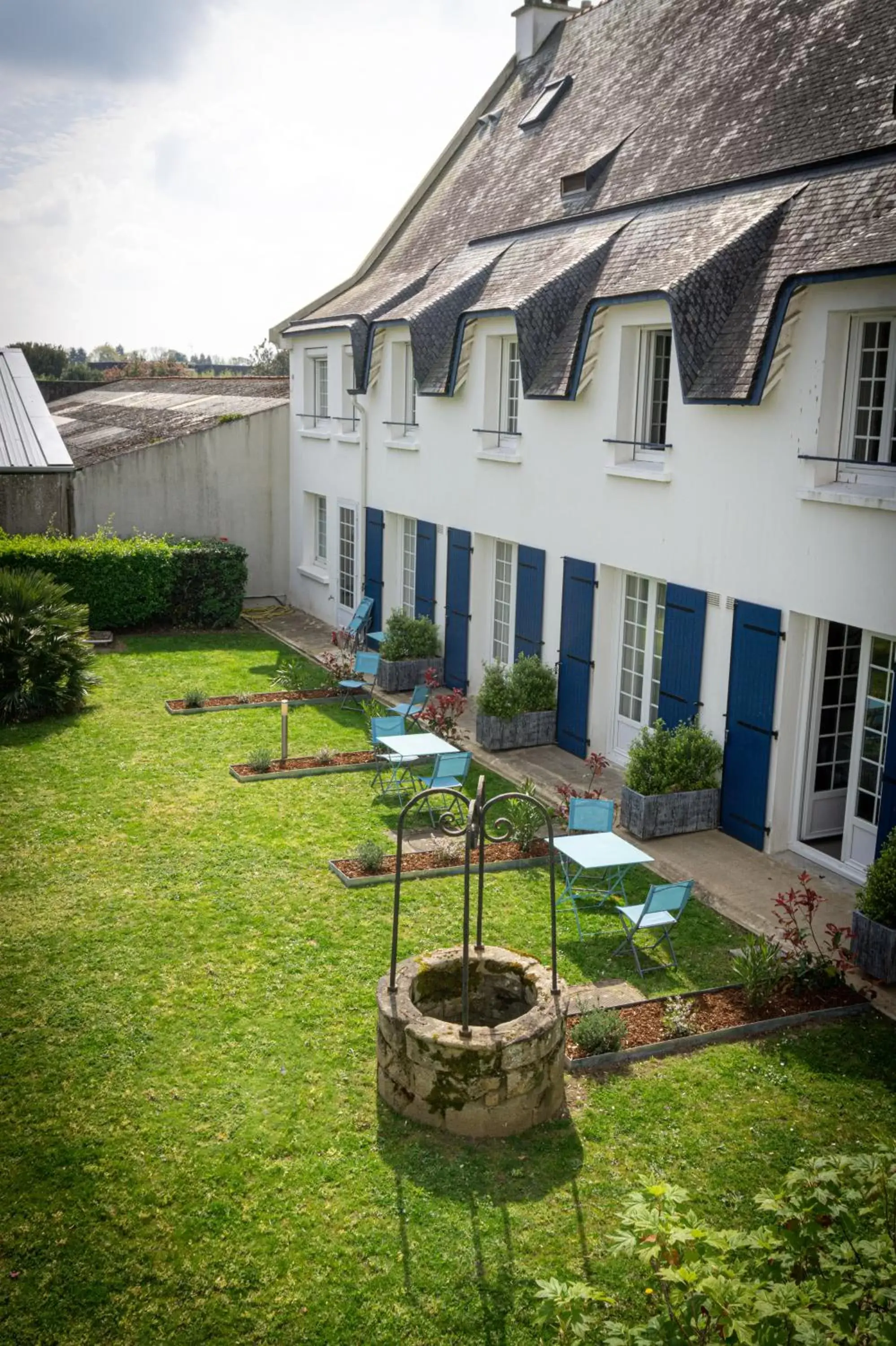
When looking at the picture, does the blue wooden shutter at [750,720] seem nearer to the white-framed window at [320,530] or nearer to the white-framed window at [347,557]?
the white-framed window at [347,557]

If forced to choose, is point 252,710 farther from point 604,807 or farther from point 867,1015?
point 867,1015

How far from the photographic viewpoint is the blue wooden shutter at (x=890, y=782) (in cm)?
993

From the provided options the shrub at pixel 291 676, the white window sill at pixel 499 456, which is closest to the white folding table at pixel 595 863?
the white window sill at pixel 499 456

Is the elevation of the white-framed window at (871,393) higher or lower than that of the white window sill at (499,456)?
higher

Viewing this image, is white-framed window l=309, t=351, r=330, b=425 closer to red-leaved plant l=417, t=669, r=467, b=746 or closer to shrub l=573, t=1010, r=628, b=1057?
red-leaved plant l=417, t=669, r=467, b=746

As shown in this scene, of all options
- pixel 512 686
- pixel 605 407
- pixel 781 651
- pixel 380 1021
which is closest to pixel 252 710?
pixel 512 686

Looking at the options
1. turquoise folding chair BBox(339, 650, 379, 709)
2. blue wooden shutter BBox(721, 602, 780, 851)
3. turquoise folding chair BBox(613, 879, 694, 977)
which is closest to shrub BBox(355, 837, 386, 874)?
turquoise folding chair BBox(613, 879, 694, 977)

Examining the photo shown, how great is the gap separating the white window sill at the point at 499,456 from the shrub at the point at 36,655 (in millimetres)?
6137

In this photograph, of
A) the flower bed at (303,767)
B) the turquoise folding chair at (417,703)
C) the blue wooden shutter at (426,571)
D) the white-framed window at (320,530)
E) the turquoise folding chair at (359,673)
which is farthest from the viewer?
the white-framed window at (320,530)

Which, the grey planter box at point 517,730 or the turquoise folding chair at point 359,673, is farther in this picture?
the turquoise folding chair at point 359,673

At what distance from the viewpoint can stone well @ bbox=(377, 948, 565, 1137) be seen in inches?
282

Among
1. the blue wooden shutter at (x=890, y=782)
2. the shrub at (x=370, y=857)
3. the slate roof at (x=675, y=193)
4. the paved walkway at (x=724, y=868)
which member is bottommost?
the paved walkway at (x=724, y=868)

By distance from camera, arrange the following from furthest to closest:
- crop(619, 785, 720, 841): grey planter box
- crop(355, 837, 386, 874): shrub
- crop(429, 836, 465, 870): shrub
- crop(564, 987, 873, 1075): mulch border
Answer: crop(619, 785, 720, 841): grey planter box
crop(429, 836, 465, 870): shrub
crop(355, 837, 386, 874): shrub
crop(564, 987, 873, 1075): mulch border

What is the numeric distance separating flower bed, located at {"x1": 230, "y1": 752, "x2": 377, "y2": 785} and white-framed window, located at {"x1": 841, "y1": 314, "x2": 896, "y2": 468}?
21.2 ft
